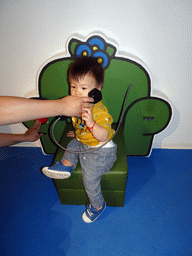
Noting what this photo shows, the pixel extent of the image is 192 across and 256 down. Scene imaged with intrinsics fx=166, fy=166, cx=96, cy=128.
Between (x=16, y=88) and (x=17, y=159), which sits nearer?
(x=16, y=88)

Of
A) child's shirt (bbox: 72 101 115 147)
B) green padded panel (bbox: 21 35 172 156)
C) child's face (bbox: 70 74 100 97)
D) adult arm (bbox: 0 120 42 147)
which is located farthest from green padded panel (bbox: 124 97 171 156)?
adult arm (bbox: 0 120 42 147)

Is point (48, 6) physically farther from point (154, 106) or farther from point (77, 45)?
point (154, 106)

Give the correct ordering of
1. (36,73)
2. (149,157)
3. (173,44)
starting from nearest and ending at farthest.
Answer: (173,44) < (36,73) < (149,157)

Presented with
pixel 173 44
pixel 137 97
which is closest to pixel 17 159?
pixel 137 97

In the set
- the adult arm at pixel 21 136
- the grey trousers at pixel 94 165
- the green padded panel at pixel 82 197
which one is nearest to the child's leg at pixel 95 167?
the grey trousers at pixel 94 165

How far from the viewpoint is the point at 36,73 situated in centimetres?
117

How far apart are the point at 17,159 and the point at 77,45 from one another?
45.3 inches

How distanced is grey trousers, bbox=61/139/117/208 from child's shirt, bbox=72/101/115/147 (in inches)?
2.3

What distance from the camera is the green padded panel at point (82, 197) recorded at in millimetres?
1092

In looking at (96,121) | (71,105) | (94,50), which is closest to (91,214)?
(96,121)

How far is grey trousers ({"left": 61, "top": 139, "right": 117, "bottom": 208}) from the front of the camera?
959 mm

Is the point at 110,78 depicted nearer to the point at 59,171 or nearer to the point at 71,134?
the point at 71,134

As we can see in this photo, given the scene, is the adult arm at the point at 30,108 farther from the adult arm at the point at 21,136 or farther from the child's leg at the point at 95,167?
the adult arm at the point at 21,136

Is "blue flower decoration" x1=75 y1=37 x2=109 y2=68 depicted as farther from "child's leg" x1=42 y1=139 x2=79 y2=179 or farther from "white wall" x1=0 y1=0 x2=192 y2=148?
"child's leg" x1=42 y1=139 x2=79 y2=179
